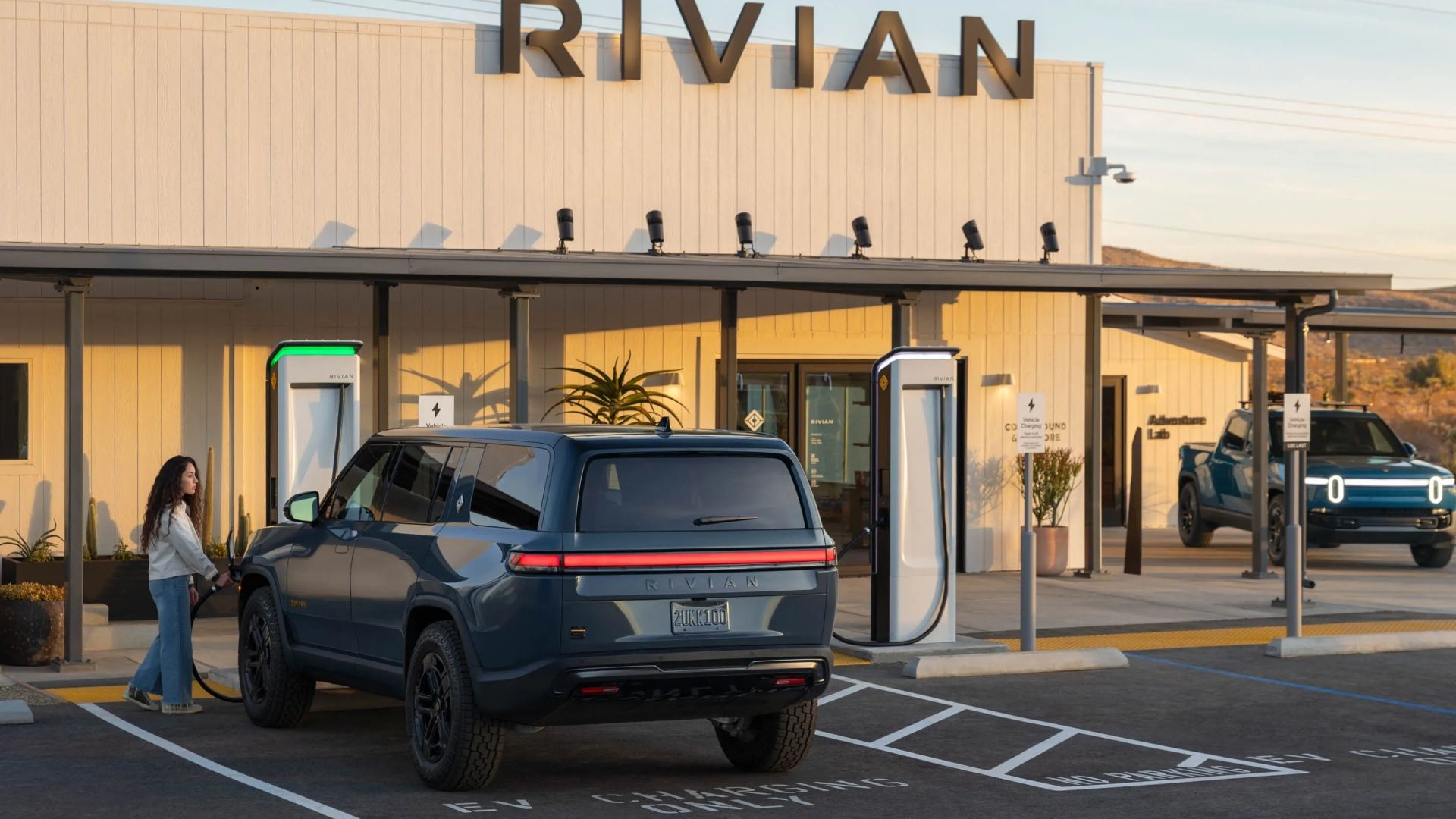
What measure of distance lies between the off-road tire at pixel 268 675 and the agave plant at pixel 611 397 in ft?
24.8

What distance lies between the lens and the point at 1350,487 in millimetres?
21172

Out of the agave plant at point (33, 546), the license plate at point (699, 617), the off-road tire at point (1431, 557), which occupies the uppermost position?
the license plate at point (699, 617)

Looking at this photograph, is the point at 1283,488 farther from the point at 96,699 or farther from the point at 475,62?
the point at 96,699

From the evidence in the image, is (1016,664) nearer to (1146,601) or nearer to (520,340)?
(1146,601)

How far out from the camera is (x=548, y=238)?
19.0 m

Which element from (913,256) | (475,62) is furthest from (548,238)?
(913,256)

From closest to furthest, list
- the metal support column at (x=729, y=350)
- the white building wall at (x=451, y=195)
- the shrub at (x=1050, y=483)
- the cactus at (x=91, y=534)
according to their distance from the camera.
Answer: the cactus at (x=91, y=534), the white building wall at (x=451, y=195), the metal support column at (x=729, y=350), the shrub at (x=1050, y=483)

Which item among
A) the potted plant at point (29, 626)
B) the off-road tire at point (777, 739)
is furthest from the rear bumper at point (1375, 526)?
the potted plant at point (29, 626)

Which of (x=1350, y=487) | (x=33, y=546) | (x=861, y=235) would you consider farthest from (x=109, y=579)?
(x=1350, y=487)

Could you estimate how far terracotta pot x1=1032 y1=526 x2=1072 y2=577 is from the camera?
2033 centimetres

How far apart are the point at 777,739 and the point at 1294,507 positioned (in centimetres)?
735

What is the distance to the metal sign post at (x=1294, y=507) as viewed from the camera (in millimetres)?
14531

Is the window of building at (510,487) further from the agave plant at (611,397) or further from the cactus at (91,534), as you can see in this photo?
the agave plant at (611,397)

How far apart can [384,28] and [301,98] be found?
1.14 meters
